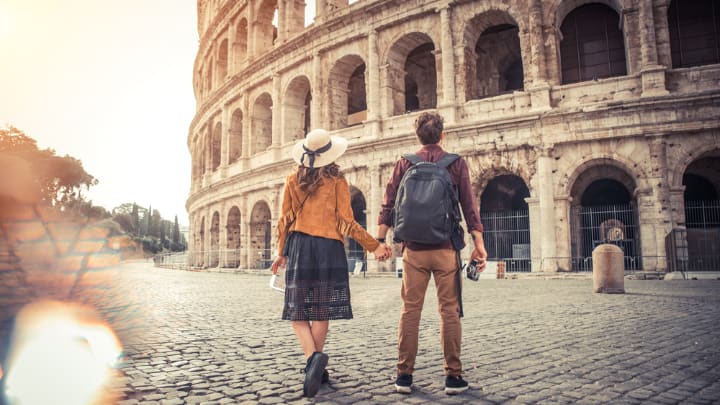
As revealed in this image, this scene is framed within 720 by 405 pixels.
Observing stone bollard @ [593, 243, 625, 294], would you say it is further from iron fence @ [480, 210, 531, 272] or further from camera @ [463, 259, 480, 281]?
camera @ [463, 259, 480, 281]

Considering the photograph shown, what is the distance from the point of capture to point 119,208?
316 feet

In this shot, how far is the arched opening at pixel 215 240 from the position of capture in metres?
25.2

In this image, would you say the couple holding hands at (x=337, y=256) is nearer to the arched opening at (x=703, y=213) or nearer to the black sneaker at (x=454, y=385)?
the black sneaker at (x=454, y=385)

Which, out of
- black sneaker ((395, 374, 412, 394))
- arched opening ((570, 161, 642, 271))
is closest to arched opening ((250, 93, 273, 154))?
arched opening ((570, 161, 642, 271))

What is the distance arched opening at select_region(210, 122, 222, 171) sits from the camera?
88.9ft

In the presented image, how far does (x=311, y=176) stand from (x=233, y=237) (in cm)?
2167

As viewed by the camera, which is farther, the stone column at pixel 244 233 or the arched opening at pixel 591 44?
the stone column at pixel 244 233

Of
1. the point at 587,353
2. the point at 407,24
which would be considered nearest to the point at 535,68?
the point at 407,24

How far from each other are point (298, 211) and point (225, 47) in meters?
26.1

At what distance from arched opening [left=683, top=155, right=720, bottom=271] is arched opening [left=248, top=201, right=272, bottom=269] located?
620 inches

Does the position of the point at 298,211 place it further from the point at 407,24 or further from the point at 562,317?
the point at 407,24

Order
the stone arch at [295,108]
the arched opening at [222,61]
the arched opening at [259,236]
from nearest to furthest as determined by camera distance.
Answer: the stone arch at [295,108]
the arched opening at [259,236]
the arched opening at [222,61]

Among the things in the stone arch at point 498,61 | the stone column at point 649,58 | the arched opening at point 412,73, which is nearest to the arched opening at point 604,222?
the stone column at point 649,58

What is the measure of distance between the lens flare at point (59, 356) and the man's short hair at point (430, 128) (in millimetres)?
2538
